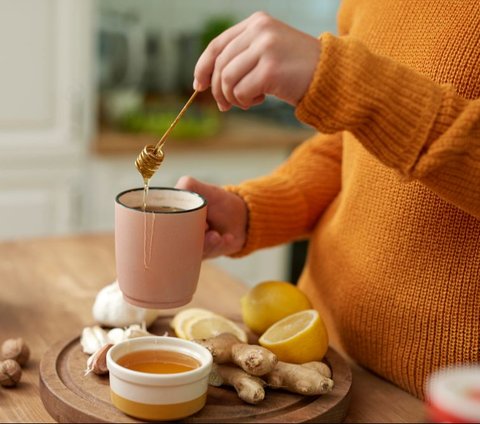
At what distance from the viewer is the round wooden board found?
88 cm

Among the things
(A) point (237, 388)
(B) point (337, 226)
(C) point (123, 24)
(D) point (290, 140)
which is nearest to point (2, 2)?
(C) point (123, 24)

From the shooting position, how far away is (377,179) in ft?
3.43

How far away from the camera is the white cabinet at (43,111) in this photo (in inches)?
104

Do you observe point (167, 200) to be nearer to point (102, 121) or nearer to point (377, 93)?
point (377, 93)

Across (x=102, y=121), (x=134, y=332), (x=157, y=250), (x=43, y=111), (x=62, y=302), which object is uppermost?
(x=157, y=250)

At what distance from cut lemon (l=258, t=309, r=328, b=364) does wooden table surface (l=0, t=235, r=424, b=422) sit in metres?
0.07

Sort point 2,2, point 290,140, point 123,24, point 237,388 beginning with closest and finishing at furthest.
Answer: point 237,388
point 2,2
point 290,140
point 123,24

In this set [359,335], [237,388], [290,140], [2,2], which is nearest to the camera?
[237,388]

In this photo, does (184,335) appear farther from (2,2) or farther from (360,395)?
(2,2)

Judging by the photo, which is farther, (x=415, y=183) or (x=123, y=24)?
(x=123, y=24)

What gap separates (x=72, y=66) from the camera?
274 cm

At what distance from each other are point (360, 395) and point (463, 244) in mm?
223

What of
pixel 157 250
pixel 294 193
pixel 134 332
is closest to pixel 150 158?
pixel 157 250

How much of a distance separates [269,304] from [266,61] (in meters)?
0.40
